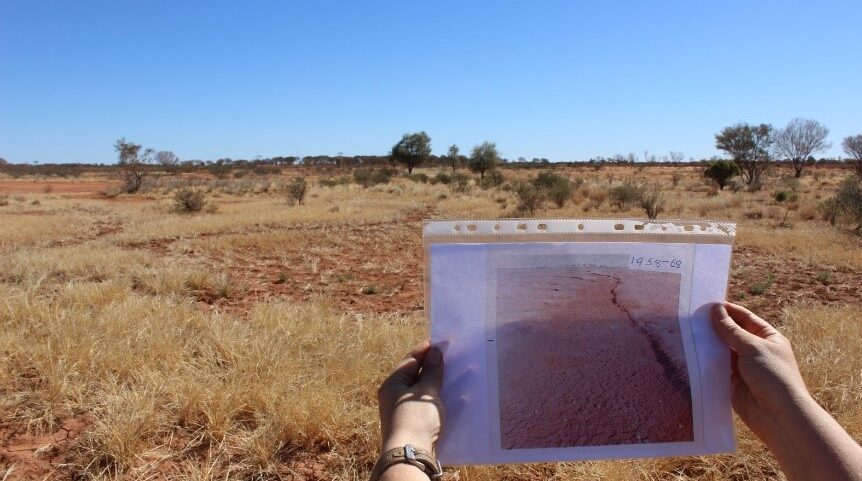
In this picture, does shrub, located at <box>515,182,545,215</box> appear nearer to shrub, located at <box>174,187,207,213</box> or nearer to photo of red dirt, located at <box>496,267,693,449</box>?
shrub, located at <box>174,187,207,213</box>

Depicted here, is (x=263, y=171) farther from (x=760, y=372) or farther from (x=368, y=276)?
(x=760, y=372)

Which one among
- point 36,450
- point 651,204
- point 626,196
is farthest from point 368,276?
point 626,196

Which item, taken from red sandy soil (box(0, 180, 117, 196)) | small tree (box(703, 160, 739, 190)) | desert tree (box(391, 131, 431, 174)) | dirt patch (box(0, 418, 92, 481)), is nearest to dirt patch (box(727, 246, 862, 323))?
dirt patch (box(0, 418, 92, 481))

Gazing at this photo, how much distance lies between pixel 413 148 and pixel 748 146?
106 feet

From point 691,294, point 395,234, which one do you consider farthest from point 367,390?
point 395,234

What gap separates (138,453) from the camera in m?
2.45

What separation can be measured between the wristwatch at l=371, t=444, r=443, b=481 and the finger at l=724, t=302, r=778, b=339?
877 millimetres

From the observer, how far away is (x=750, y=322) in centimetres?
139

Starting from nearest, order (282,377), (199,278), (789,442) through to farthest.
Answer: (789,442) < (282,377) < (199,278)

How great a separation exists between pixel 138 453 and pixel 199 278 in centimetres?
447

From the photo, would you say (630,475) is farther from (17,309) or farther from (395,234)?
(395,234)

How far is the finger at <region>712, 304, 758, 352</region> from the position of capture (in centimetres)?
132

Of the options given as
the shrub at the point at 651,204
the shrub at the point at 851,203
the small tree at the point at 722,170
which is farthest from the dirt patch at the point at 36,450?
the small tree at the point at 722,170

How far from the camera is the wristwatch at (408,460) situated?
43.4 inches
